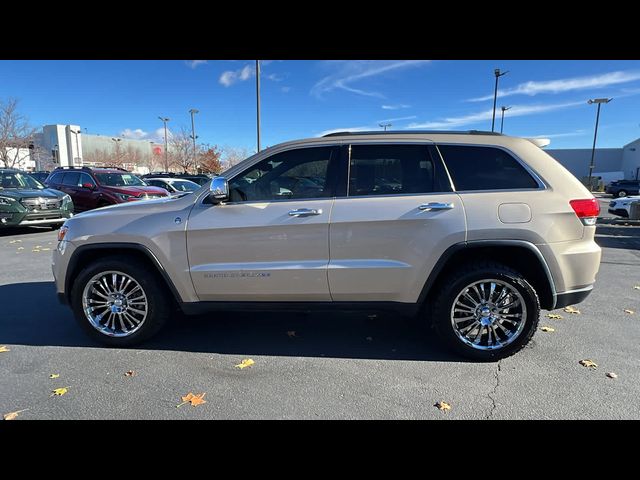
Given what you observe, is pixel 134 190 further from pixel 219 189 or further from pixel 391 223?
pixel 391 223

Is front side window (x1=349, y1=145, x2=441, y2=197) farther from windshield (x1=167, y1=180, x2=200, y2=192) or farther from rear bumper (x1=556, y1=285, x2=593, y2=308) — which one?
windshield (x1=167, y1=180, x2=200, y2=192)

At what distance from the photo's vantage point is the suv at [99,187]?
11623 millimetres

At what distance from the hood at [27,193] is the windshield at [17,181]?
1.50 feet

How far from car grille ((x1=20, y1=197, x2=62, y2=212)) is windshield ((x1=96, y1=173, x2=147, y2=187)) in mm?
2134

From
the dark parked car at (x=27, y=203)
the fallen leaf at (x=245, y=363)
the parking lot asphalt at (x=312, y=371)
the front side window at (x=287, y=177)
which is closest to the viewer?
the parking lot asphalt at (x=312, y=371)

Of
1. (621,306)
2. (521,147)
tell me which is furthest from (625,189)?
(521,147)

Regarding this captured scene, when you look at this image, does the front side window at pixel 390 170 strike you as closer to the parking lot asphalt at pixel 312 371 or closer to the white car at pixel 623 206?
the parking lot asphalt at pixel 312 371

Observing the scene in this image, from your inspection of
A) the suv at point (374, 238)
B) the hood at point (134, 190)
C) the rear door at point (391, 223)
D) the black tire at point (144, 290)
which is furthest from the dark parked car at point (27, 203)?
the rear door at point (391, 223)

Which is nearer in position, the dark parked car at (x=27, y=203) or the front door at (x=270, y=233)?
the front door at (x=270, y=233)

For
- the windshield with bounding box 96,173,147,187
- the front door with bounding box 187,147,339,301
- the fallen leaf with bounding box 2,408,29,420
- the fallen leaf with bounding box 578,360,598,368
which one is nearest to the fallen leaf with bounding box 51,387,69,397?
the fallen leaf with bounding box 2,408,29,420

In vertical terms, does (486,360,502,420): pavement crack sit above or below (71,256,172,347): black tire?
below

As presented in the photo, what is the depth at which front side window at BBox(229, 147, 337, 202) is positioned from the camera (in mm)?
3324

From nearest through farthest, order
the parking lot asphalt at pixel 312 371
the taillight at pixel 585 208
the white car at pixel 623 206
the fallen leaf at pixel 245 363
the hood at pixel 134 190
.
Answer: the parking lot asphalt at pixel 312 371, the taillight at pixel 585 208, the fallen leaf at pixel 245 363, the hood at pixel 134 190, the white car at pixel 623 206
